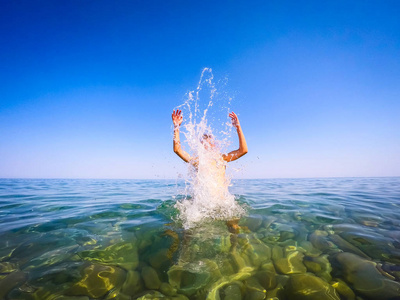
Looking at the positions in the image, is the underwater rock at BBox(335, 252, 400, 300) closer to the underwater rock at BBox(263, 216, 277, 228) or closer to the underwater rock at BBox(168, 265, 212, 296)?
the underwater rock at BBox(263, 216, 277, 228)

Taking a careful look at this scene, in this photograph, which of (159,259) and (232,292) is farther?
(159,259)

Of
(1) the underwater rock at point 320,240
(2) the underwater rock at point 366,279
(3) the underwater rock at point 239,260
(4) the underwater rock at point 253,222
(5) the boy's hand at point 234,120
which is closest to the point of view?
(2) the underwater rock at point 366,279

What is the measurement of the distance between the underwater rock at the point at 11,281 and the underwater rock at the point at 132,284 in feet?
4.10

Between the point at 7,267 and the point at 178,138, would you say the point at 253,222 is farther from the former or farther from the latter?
the point at 7,267

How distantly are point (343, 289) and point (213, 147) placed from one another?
4238 mm

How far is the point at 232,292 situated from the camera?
211 cm

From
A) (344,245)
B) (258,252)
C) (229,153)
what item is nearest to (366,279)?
(344,245)

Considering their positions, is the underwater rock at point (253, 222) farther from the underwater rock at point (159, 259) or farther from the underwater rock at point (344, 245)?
the underwater rock at point (159, 259)

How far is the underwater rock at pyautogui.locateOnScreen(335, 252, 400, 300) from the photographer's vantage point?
6.56 ft

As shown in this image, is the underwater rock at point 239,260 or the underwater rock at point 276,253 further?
the underwater rock at point 276,253

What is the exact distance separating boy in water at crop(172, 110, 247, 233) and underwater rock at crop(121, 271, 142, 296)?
2.07 m

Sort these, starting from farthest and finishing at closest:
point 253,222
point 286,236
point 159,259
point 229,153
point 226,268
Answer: point 229,153, point 253,222, point 286,236, point 159,259, point 226,268

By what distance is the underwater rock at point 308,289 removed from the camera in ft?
6.62

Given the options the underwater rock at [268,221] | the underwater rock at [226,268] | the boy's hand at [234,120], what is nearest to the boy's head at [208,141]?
the boy's hand at [234,120]
